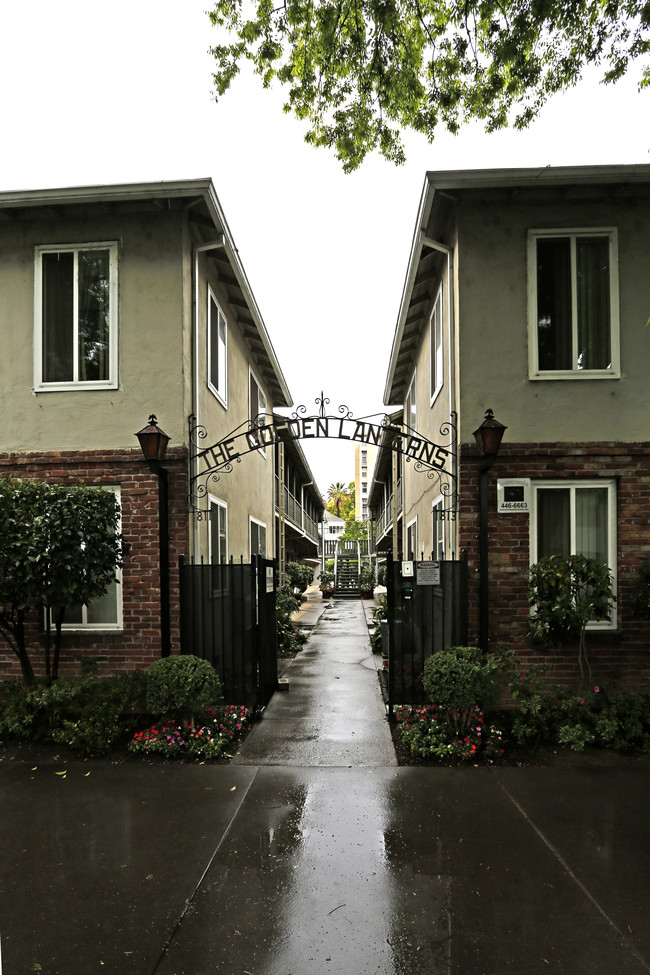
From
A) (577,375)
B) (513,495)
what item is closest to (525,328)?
(577,375)

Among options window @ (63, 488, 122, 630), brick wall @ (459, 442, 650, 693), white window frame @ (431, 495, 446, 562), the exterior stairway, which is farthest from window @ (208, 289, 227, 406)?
the exterior stairway

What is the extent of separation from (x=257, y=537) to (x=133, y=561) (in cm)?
731

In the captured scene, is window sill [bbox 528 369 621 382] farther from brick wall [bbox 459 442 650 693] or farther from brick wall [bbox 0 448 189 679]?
brick wall [bbox 0 448 189 679]

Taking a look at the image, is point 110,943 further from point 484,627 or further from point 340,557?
point 340,557

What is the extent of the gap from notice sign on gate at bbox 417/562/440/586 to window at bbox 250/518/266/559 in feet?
22.8

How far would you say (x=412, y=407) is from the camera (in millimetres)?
13812

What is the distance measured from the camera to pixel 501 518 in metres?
7.20

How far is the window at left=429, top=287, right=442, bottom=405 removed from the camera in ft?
29.8

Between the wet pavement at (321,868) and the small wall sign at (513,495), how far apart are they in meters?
2.76

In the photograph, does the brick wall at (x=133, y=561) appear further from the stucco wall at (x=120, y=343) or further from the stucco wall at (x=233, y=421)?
the stucco wall at (x=233, y=421)

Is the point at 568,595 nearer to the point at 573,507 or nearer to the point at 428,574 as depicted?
the point at 573,507

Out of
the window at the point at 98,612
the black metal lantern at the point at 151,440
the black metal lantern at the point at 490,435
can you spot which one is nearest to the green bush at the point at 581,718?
the black metal lantern at the point at 490,435

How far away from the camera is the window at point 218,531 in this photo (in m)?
9.14

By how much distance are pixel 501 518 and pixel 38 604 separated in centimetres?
508
